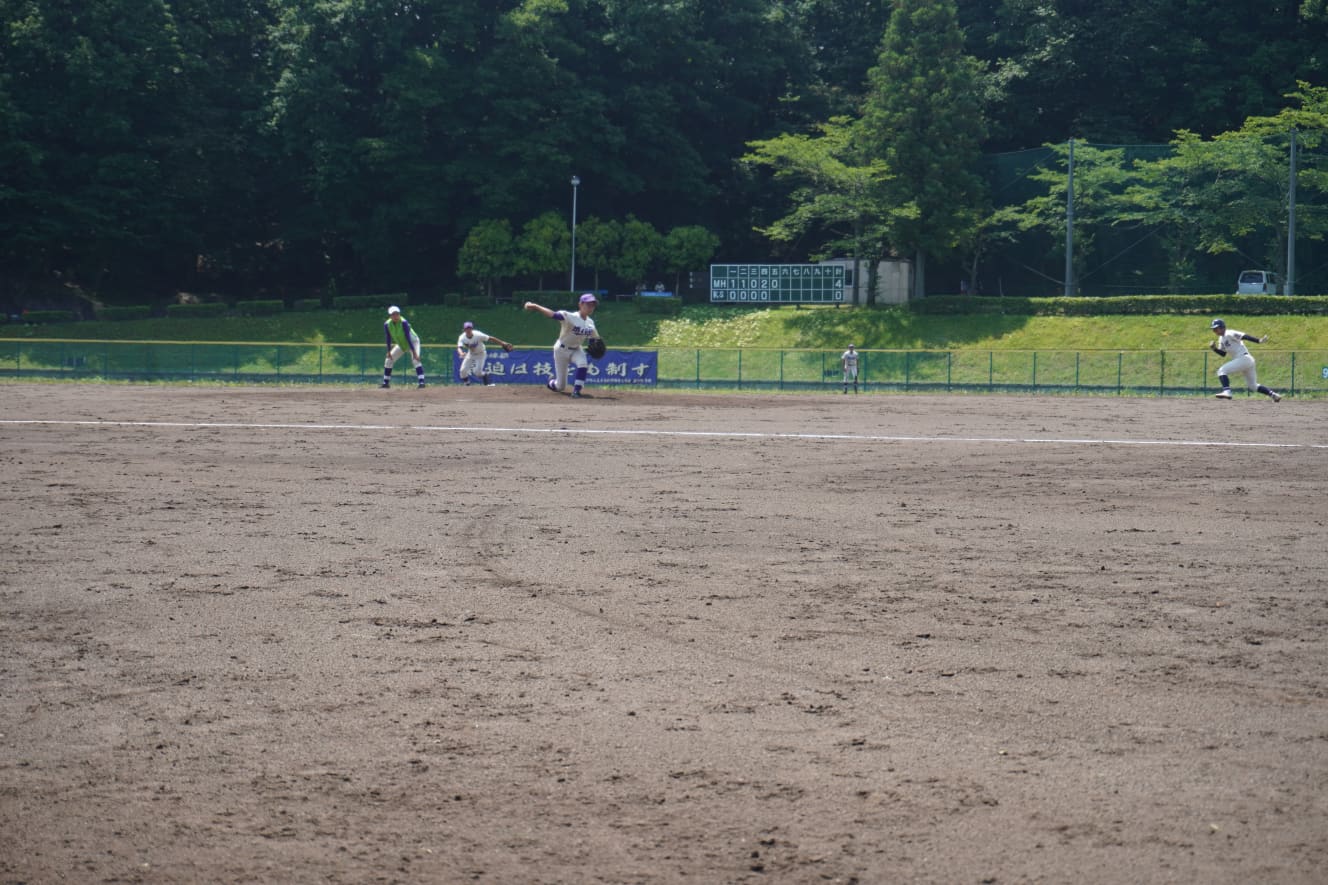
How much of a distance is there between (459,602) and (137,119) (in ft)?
226

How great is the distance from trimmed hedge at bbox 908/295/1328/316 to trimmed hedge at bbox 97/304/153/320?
37896mm

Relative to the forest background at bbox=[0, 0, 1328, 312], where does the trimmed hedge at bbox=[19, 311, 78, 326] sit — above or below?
below

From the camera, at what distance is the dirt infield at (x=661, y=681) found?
4523 mm

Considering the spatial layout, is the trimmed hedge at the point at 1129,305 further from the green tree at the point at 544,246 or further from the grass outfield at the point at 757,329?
the green tree at the point at 544,246

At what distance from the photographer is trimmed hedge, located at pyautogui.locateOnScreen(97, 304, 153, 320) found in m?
62.2

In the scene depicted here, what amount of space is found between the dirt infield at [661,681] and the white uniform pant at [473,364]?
58.6ft

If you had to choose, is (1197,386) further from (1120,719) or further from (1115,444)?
(1120,719)

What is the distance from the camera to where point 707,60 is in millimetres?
73250

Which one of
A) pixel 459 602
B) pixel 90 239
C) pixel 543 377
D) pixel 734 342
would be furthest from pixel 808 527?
pixel 90 239

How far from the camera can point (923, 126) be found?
6253cm

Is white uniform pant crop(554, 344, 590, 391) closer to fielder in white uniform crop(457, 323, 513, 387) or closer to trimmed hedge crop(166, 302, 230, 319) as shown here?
fielder in white uniform crop(457, 323, 513, 387)

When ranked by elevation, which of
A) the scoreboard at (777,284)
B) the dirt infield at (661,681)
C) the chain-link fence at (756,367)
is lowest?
the dirt infield at (661,681)

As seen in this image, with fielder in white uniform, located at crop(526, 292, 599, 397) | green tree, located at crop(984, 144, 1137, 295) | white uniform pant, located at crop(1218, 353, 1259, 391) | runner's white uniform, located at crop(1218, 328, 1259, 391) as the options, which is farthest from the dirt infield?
A: green tree, located at crop(984, 144, 1137, 295)

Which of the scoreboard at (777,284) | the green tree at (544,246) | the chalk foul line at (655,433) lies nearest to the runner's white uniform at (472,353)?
the chalk foul line at (655,433)
